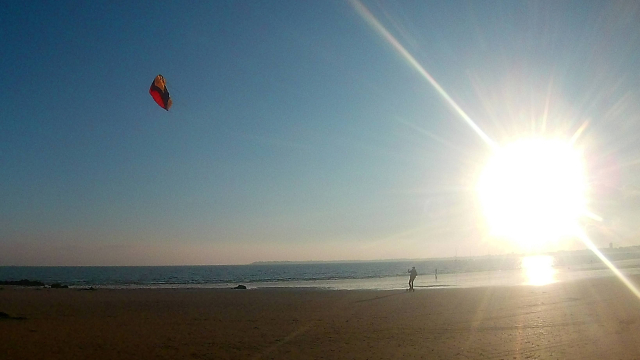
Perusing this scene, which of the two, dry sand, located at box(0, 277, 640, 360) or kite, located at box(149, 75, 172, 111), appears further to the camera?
kite, located at box(149, 75, 172, 111)

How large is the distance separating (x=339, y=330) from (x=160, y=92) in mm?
10129

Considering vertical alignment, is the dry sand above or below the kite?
below

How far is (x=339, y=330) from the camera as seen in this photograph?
15.4m

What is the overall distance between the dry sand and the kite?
Result: 7749 millimetres

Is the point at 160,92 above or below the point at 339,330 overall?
above

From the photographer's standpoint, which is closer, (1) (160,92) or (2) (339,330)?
(2) (339,330)

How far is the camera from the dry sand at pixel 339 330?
462 inches

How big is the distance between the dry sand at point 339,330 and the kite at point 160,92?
7.75m

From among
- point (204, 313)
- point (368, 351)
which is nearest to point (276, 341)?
point (368, 351)

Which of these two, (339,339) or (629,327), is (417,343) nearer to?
(339,339)

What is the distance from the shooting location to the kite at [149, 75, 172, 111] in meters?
15.7

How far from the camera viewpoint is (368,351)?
11.9m

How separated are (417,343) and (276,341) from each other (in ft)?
13.3

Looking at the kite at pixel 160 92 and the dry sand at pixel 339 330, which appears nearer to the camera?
the dry sand at pixel 339 330
